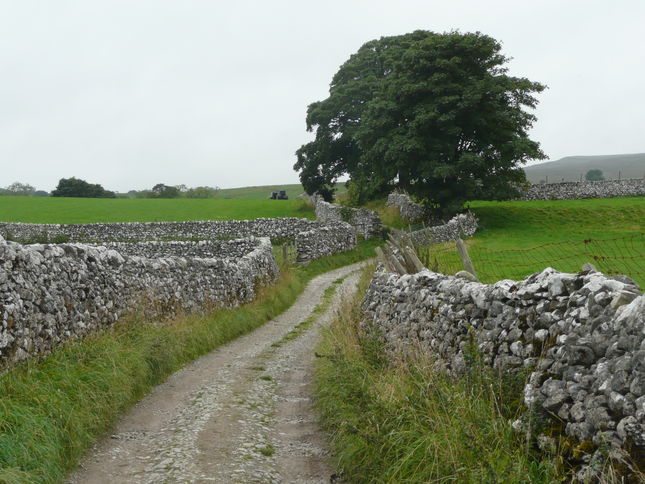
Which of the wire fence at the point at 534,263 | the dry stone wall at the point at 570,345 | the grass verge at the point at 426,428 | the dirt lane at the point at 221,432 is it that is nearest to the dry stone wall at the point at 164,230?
the wire fence at the point at 534,263

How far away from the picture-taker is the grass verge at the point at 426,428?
5109mm

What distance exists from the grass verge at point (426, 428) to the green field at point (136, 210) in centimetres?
4506

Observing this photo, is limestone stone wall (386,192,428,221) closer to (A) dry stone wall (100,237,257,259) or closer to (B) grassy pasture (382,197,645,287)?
(B) grassy pasture (382,197,645,287)

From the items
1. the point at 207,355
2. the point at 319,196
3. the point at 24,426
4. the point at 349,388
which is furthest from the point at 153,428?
the point at 319,196

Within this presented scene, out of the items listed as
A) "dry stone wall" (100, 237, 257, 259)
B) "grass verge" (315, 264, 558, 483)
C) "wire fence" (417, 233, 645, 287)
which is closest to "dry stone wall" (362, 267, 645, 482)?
"grass verge" (315, 264, 558, 483)

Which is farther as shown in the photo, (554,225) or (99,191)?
(99,191)

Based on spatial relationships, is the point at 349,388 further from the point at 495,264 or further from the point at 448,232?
the point at 448,232

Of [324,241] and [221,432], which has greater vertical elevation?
[324,241]

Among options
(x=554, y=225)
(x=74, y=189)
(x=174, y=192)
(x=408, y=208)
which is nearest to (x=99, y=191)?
(x=74, y=189)

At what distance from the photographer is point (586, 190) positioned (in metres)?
55.3

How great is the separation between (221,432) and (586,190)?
5469 centimetres

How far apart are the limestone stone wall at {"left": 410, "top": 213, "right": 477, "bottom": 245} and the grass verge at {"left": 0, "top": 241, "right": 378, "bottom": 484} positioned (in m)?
20.1

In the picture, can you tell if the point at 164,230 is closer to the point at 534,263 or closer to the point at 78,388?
the point at 534,263

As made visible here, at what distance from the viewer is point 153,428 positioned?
27.3 feet
